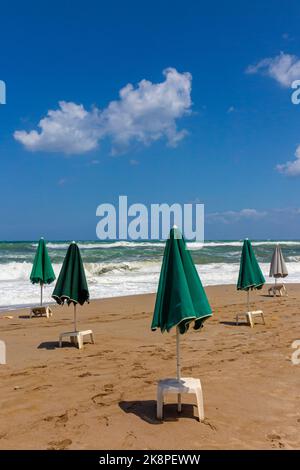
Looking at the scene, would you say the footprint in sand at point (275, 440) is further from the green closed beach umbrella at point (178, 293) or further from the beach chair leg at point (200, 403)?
the green closed beach umbrella at point (178, 293)

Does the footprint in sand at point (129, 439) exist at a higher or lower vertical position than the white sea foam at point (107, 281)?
higher

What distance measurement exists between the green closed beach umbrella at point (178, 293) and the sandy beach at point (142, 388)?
1078 millimetres

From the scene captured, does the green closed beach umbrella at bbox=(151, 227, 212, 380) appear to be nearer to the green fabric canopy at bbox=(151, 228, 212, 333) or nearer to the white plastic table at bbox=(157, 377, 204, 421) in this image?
the green fabric canopy at bbox=(151, 228, 212, 333)

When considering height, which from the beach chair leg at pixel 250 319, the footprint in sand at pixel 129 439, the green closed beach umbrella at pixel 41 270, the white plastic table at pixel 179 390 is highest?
the green closed beach umbrella at pixel 41 270

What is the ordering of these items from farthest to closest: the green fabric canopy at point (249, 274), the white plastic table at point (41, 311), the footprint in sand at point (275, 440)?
the white plastic table at point (41, 311) → the green fabric canopy at point (249, 274) → the footprint in sand at point (275, 440)

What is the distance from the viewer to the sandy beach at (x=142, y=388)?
440cm

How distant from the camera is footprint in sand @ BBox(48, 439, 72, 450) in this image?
4.19 metres

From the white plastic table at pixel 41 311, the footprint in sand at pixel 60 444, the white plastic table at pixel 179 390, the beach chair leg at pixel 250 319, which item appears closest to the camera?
the footprint in sand at pixel 60 444

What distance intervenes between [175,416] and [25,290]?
1521 centimetres

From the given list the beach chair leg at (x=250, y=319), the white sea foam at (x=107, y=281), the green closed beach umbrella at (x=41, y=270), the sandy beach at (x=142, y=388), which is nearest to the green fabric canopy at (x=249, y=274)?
the beach chair leg at (x=250, y=319)

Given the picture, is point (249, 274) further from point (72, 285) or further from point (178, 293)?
point (178, 293)

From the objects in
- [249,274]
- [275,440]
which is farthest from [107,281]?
[275,440]

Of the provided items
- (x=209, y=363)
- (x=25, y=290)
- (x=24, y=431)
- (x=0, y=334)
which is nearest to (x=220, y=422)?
(x=24, y=431)
